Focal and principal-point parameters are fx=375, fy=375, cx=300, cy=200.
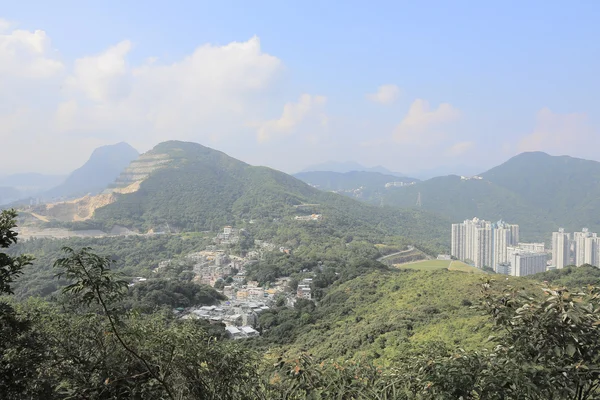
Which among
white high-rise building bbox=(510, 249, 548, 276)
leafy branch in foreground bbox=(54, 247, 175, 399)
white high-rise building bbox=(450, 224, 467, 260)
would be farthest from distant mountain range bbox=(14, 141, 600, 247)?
leafy branch in foreground bbox=(54, 247, 175, 399)

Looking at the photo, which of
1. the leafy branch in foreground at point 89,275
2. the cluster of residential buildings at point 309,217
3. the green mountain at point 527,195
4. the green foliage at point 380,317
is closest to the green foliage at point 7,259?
the leafy branch in foreground at point 89,275

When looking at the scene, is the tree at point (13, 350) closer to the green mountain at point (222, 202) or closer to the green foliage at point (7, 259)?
the green foliage at point (7, 259)

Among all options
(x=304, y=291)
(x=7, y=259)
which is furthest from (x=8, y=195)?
(x=7, y=259)

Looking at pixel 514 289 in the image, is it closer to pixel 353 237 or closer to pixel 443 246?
pixel 353 237

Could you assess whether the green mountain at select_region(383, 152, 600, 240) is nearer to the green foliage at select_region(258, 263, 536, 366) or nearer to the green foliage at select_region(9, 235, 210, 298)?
the green foliage at select_region(258, 263, 536, 366)

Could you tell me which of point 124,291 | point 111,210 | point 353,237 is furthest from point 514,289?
point 111,210

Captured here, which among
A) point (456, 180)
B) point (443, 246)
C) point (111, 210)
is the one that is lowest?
point (443, 246)
